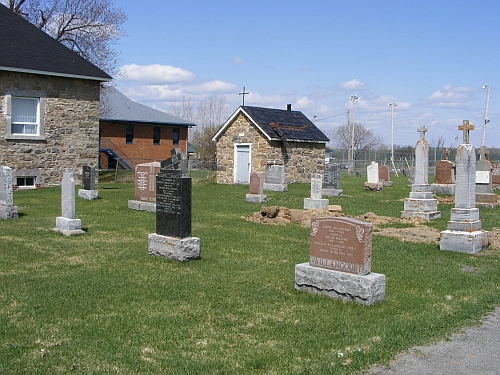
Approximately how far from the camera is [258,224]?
554 inches

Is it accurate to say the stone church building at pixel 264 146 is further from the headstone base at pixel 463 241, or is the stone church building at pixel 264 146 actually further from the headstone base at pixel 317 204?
the headstone base at pixel 463 241

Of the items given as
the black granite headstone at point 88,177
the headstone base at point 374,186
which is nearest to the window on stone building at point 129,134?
the headstone base at point 374,186

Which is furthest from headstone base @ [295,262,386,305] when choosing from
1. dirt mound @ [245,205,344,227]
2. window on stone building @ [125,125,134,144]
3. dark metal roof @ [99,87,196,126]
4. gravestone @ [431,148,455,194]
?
window on stone building @ [125,125,134,144]

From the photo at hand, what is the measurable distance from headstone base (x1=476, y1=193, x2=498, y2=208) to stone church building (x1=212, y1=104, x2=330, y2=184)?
1323 cm

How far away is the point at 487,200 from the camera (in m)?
19.0

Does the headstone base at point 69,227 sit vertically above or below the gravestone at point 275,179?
below

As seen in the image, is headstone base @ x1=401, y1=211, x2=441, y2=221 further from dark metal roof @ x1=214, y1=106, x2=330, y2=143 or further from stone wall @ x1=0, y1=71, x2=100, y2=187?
stone wall @ x1=0, y1=71, x2=100, y2=187

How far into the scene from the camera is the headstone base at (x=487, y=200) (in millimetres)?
18875

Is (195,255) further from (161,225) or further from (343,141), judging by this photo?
(343,141)

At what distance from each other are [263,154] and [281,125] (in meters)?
2.66

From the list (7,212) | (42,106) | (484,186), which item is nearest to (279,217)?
(7,212)

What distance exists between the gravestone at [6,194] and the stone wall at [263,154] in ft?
57.6

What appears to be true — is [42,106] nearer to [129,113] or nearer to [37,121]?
[37,121]

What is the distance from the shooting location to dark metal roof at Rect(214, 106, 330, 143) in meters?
30.8
